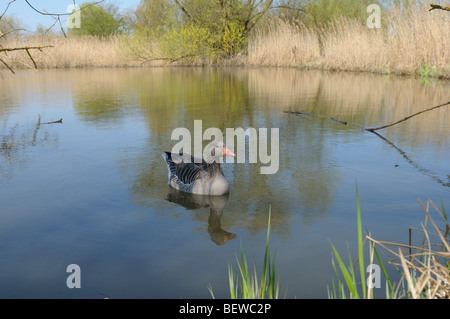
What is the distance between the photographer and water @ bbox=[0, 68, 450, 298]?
304 centimetres

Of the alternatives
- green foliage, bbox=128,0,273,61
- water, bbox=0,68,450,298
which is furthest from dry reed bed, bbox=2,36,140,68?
water, bbox=0,68,450,298

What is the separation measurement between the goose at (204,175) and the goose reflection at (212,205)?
6 centimetres

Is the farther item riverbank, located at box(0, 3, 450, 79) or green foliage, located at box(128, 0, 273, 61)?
green foliage, located at box(128, 0, 273, 61)

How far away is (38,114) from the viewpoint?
9242 mm

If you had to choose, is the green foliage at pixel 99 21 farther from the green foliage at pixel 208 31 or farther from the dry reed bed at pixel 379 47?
the dry reed bed at pixel 379 47

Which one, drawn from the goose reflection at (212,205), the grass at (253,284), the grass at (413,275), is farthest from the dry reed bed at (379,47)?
the grass at (253,284)

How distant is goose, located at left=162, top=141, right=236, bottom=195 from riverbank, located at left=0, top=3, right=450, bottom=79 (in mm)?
5171

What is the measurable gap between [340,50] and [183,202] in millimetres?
15429

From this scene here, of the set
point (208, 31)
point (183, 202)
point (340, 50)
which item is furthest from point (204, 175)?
point (208, 31)

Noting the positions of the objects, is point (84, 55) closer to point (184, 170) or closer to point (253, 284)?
point (184, 170)

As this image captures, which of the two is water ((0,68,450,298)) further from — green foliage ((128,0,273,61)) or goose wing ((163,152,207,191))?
green foliage ((128,0,273,61))

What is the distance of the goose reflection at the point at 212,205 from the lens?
3.65 m

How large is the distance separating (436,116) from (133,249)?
7.20m

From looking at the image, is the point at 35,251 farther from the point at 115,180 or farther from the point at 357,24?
the point at 357,24
